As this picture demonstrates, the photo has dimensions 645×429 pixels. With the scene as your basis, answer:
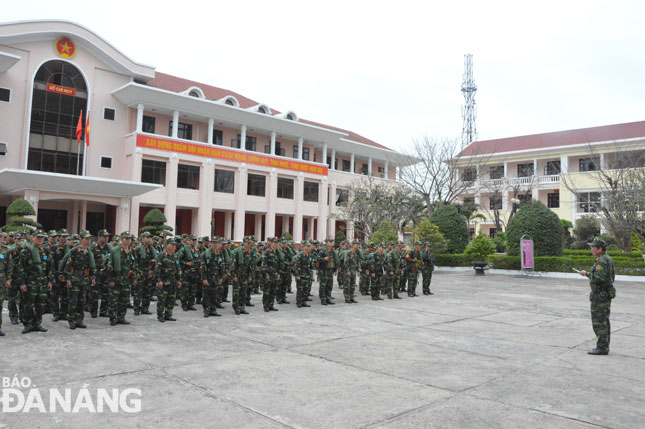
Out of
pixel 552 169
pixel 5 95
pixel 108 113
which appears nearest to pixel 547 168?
pixel 552 169

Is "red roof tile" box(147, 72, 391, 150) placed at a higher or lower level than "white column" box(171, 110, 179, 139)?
higher

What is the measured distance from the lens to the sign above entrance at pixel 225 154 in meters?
30.9

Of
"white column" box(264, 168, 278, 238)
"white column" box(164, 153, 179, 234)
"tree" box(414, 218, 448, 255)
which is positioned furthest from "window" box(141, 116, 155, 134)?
"tree" box(414, 218, 448, 255)

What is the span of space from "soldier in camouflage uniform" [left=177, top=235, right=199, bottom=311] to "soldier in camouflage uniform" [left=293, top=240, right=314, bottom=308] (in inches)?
102

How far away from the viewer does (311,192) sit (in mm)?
40750

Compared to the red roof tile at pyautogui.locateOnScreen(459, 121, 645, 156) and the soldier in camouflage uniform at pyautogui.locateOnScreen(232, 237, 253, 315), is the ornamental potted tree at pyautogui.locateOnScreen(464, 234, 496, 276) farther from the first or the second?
the soldier in camouflage uniform at pyautogui.locateOnScreen(232, 237, 253, 315)

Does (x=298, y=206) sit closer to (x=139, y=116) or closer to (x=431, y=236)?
(x=139, y=116)

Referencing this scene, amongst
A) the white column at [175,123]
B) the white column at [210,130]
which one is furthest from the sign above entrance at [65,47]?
the white column at [210,130]

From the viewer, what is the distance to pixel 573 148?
1666 inches

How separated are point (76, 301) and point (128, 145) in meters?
24.8

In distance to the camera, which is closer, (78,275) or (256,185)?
(78,275)

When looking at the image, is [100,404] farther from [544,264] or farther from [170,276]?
[544,264]

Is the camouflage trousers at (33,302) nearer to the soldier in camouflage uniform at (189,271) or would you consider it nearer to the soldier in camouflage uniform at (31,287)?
the soldier in camouflage uniform at (31,287)

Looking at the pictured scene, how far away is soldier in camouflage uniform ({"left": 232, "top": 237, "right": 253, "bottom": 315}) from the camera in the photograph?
1080 centimetres
